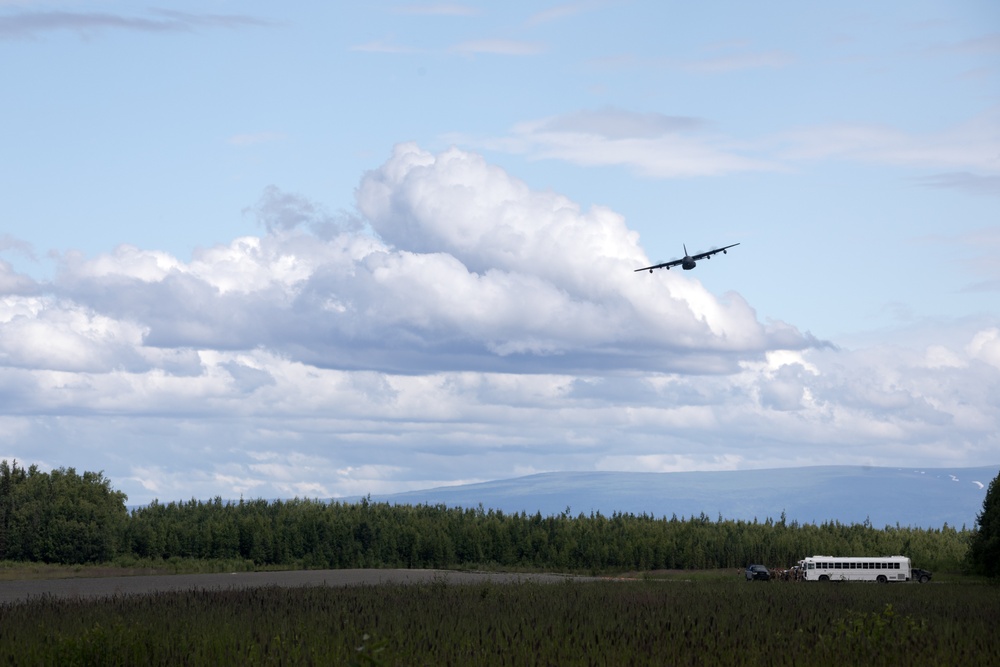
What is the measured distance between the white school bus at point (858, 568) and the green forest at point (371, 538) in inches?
337

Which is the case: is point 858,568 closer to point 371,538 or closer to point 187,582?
point 371,538

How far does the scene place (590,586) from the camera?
46250 mm

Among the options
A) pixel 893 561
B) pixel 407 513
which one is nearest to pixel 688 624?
pixel 893 561

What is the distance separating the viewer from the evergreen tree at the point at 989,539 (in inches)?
2680

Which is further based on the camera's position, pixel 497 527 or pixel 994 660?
pixel 497 527

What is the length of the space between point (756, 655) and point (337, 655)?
8.12m

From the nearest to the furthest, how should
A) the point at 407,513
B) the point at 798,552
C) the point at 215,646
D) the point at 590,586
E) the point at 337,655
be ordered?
the point at 337,655 < the point at 215,646 < the point at 590,586 < the point at 798,552 < the point at 407,513

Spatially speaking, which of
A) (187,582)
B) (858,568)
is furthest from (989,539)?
(187,582)

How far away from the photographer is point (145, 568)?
77000 millimetres

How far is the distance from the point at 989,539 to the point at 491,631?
5190cm

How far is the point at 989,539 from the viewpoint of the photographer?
2719 inches

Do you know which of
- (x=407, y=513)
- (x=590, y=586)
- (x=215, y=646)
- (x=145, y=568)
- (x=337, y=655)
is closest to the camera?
(x=337, y=655)

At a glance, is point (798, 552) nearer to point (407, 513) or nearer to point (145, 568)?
point (407, 513)

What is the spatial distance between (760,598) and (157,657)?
22.1 metres
